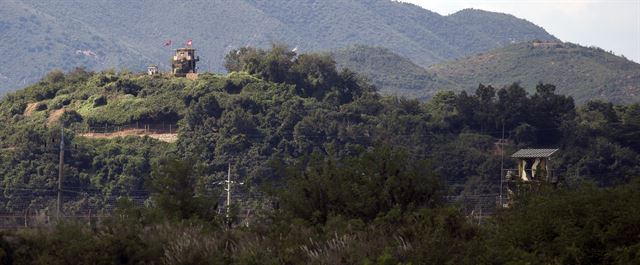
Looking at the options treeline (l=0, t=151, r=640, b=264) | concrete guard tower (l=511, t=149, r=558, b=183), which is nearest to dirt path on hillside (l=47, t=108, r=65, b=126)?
concrete guard tower (l=511, t=149, r=558, b=183)

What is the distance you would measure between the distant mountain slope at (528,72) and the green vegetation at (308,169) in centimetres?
4998

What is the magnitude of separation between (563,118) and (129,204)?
57.5 metres

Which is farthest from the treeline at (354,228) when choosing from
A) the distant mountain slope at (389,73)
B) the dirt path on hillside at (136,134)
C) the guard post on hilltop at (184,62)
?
the distant mountain slope at (389,73)

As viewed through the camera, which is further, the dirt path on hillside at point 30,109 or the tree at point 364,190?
the dirt path on hillside at point 30,109

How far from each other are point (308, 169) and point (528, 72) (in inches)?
5035

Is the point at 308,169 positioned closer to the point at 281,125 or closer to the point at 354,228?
the point at 354,228

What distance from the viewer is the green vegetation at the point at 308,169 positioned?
4072 cm

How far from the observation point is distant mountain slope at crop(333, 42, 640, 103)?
16462cm

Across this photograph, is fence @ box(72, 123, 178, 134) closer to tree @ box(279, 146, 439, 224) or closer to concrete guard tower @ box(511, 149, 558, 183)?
concrete guard tower @ box(511, 149, 558, 183)

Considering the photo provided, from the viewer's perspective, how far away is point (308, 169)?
53.0m

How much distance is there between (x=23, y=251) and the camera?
44594 millimetres

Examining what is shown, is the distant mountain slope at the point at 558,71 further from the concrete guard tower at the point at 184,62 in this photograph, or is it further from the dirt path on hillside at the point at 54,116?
the dirt path on hillside at the point at 54,116

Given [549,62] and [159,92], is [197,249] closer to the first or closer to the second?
[159,92]

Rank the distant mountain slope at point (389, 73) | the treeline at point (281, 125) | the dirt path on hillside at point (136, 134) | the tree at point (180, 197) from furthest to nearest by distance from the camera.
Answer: the distant mountain slope at point (389, 73) < the dirt path on hillside at point (136, 134) < the treeline at point (281, 125) < the tree at point (180, 197)
